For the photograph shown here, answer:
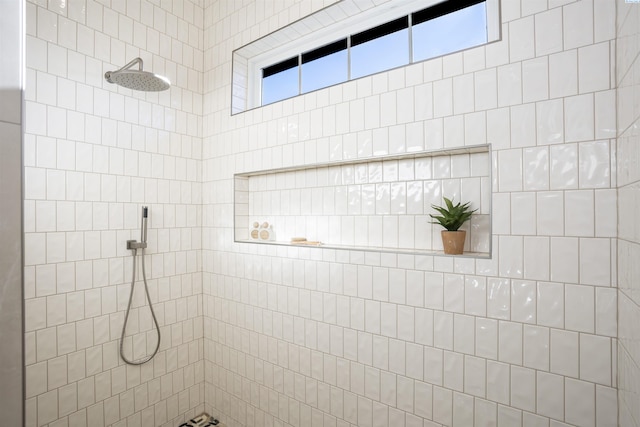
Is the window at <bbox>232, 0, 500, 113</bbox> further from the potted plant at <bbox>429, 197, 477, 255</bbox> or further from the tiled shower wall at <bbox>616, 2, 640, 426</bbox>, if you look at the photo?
the potted plant at <bbox>429, 197, 477, 255</bbox>

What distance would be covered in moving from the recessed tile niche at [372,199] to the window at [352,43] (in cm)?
50

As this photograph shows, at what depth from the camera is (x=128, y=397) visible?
191cm

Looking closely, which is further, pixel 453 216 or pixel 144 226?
pixel 144 226

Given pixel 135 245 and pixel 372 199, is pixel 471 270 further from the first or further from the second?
pixel 135 245

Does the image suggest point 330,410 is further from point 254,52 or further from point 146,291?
point 254,52

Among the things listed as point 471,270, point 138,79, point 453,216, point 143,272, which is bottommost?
point 143,272

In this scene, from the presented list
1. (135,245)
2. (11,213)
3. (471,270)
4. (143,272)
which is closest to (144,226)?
(135,245)

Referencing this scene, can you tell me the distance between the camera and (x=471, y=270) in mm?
1276

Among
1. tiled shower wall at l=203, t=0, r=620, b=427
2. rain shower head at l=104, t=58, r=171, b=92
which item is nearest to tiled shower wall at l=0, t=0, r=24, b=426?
rain shower head at l=104, t=58, r=171, b=92

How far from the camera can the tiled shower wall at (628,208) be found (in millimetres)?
821

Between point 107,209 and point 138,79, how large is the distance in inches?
30.5

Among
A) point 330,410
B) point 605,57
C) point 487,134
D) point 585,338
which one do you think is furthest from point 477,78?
point 330,410

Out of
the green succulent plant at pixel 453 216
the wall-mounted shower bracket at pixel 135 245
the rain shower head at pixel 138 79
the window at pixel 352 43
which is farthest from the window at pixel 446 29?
the wall-mounted shower bracket at pixel 135 245

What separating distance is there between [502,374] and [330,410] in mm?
893
